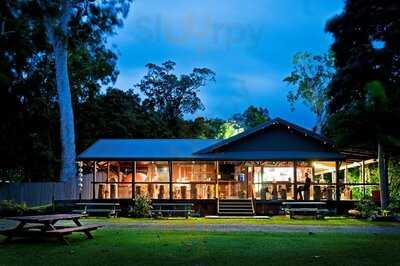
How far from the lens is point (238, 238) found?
51.1ft

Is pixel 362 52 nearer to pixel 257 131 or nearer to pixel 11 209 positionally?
pixel 257 131

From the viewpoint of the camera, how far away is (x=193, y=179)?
2975 cm

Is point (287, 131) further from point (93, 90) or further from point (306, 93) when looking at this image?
point (306, 93)

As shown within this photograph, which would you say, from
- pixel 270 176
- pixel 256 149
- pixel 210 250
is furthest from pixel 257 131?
pixel 210 250

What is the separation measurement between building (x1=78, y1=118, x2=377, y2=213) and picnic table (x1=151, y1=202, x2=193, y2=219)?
2.24 ft

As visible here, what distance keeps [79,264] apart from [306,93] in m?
50.6

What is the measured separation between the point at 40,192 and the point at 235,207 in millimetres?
10669

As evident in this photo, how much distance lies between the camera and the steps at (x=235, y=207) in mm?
27016

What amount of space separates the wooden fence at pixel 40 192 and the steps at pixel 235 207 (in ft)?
27.3

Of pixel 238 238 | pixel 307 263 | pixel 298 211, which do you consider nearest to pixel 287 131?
pixel 298 211

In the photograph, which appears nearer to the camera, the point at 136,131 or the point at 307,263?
the point at 307,263

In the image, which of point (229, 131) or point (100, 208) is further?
point (229, 131)

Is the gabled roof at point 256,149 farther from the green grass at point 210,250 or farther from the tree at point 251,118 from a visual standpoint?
the tree at point 251,118

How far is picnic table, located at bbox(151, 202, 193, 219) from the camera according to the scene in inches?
1024
